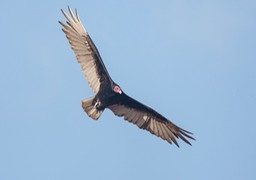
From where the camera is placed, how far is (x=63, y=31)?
2766 cm

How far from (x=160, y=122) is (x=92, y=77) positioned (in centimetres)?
242

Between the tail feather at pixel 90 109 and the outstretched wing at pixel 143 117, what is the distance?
78cm

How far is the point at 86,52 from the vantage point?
27.9 meters

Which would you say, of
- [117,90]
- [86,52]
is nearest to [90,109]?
[117,90]

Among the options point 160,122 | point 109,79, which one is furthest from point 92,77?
point 160,122

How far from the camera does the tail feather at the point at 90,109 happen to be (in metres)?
27.7

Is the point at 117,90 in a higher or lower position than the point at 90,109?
higher

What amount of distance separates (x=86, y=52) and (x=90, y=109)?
1580 mm

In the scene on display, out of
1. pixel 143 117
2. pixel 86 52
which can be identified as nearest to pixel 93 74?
pixel 86 52

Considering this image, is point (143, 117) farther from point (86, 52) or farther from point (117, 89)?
point (86, 52)

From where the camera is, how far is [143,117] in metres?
28.6

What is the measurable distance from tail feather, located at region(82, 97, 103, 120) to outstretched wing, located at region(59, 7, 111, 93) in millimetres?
359

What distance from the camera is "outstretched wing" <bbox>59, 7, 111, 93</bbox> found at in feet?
90.9

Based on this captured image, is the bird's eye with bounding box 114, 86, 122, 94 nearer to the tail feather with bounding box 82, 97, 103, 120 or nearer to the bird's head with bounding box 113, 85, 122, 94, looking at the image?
the bird's head with bounding box 113, 85, 122, 94
